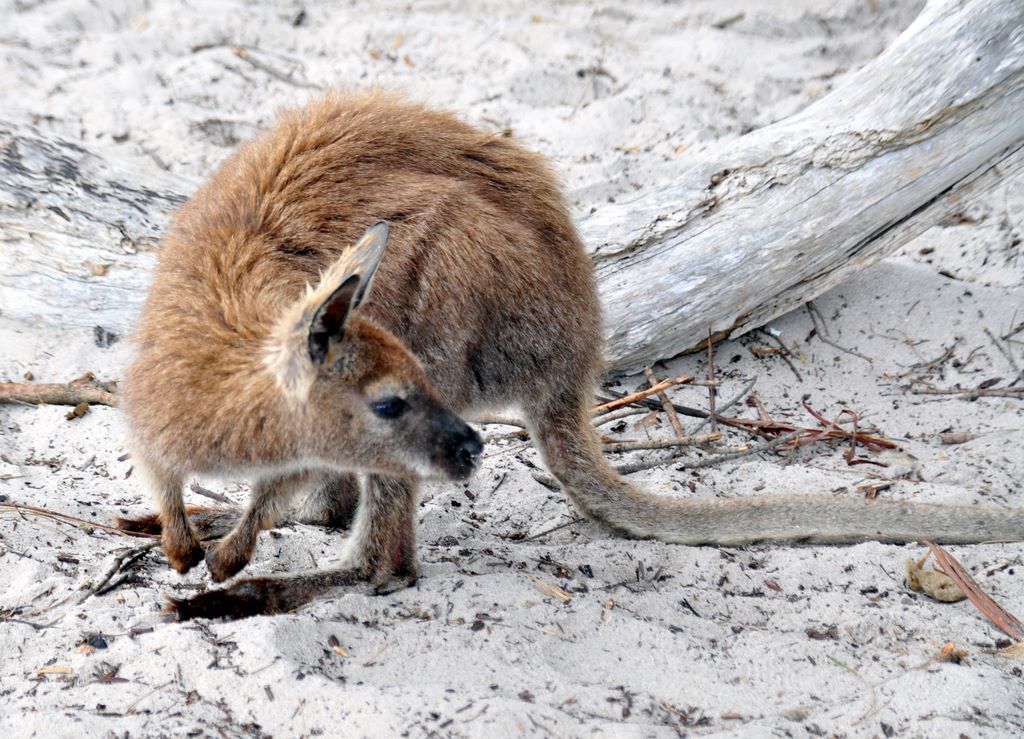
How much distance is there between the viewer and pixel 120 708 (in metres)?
2.68

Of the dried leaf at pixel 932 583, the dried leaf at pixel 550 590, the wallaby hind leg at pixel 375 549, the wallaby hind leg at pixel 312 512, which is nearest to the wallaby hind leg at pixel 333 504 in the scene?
the wallaby hind leg at pixel 312 512

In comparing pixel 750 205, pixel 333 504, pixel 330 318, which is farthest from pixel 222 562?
pixel 750 205

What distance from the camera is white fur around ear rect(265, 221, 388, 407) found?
284 centimetres

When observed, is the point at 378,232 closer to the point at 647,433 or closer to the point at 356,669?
the point at 356,669

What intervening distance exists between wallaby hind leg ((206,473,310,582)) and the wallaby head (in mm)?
276

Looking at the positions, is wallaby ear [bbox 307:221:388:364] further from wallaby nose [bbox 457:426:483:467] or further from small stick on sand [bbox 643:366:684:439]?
small stick on sand [bbox 643:366:684:439]

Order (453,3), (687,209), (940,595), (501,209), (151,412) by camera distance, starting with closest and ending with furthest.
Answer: (151,412) → (940,595) → (501,209) → (687,209) → (453,3)

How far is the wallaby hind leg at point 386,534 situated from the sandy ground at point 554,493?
131mm

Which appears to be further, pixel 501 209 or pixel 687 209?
pixel 687 209

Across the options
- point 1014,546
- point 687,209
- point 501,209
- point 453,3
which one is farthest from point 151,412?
point 453,3

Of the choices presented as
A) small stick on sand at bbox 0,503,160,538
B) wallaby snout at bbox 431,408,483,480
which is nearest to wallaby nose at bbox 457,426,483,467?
wallaby snout at bbox 431,408,483,480

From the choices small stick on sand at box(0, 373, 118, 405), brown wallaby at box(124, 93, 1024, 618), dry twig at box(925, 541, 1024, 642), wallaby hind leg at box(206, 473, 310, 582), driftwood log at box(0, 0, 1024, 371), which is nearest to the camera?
Result: brown wallaby at box(124, 93, 1024, 618)

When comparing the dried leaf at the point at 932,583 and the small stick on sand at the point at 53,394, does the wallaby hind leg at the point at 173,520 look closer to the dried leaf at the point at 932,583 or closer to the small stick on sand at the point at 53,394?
the small stick on sand at the point at 53,394

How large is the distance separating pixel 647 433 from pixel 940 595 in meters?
1.59
